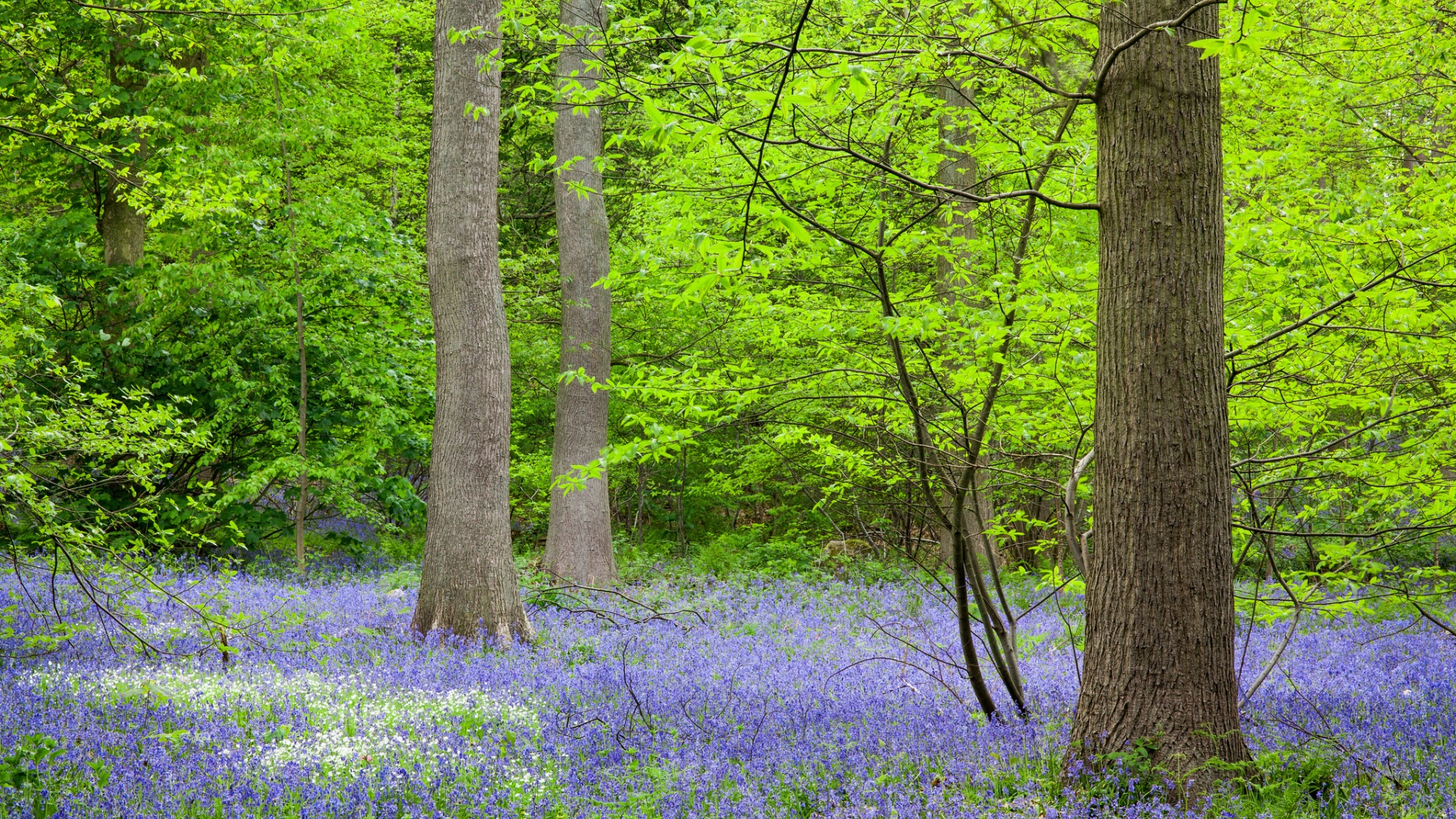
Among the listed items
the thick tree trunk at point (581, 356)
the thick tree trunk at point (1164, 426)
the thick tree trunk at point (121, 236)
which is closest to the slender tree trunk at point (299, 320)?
the thick tree trunk at point (121, 236)

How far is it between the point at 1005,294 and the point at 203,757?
4384 mm

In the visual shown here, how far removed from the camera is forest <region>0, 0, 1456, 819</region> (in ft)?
12.4

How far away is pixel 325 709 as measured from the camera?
203 inches

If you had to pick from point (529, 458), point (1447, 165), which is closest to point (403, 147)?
point (529, 458)

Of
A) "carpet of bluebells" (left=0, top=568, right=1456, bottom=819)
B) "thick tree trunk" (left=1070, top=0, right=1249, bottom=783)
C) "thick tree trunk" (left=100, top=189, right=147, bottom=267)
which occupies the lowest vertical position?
"carpet of bluebells" (left=0, top=568, right=1456, bottom=819)

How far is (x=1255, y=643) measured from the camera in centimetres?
866

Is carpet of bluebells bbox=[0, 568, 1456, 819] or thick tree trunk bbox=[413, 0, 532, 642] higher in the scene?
thick tree trunk bbox=[413, 0, 532, 642]

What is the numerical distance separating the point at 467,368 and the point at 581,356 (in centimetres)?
501

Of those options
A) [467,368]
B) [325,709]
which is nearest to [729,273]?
[325,709]

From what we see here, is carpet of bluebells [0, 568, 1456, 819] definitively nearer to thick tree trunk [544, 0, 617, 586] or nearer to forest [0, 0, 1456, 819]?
forest [0, 0, 1456, 819]

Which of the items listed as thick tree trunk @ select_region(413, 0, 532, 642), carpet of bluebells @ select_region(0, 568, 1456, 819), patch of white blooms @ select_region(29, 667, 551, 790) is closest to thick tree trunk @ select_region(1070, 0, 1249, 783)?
carpet of bluebells @ select_region(0, 568, 1456, 819)

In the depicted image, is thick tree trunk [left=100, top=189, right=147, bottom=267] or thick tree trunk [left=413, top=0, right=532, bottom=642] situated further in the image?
thick tree trunk [left=100, top=189, right=147, bottom=267]

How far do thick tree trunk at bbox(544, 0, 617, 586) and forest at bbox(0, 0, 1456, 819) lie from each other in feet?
0.23

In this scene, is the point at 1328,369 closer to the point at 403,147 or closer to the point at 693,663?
the point at 693,663
